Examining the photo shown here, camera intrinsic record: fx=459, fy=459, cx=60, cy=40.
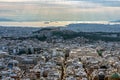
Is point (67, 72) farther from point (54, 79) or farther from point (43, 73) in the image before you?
point (54, 79)

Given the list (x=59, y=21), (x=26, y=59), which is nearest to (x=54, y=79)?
(x=26, y=59)

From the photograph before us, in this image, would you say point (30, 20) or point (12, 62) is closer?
point (12, 62)

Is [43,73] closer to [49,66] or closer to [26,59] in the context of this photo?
[49,66]

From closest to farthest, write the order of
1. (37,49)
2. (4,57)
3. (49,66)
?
(49,66)
(4,57)
(37,49)

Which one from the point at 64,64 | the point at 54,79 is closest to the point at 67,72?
the point at 54,79

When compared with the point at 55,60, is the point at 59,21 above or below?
below

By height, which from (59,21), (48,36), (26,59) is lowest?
(59,21)

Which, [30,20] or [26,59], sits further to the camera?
[30,20]

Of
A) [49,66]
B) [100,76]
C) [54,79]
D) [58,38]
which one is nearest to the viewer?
[54,79]

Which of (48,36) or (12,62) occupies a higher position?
(12,62)
